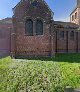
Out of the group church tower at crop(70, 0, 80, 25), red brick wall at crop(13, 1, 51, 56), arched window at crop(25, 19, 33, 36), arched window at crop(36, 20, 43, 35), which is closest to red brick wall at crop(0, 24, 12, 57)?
red brick wall at crop(13, 1, 51, 56)

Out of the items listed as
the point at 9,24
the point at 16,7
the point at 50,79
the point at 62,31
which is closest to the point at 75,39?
the point at 62,31

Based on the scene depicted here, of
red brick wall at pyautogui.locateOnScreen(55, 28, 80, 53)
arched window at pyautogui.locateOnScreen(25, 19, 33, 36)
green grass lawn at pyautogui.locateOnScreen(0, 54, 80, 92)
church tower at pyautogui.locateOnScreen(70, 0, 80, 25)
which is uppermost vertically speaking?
church tower at pyautogui.locateOnScreen(70, 0, 80, 25)

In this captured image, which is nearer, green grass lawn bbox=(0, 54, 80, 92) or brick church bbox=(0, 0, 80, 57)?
green grass lawn bbox=(0, 54, 80, 92)

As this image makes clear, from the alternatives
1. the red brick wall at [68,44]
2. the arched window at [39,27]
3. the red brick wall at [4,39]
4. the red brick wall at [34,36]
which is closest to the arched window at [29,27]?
the red brick wall at [34,36]

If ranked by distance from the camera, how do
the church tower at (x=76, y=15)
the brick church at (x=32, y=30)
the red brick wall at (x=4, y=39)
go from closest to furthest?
1. the brick church at (x=32, y=30)
2. the red brick wall at (x=4, y=39)
3. the church tower at (x=76, y=15)

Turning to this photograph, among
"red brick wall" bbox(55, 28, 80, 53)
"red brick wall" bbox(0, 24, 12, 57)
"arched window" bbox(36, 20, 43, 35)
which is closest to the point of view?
"arched window" bbox(36, 20, 43, 35)

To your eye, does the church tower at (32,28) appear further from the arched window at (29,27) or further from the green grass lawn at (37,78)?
the green grass lawn at (37,78)

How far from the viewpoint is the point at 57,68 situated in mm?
20656

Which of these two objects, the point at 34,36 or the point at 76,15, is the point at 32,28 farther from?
the point at 76,15

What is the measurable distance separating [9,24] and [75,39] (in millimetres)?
11883

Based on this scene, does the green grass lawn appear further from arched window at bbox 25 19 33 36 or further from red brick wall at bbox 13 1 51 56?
arched window at bbox 25 19 33 36

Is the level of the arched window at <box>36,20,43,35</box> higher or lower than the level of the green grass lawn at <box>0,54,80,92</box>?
higher

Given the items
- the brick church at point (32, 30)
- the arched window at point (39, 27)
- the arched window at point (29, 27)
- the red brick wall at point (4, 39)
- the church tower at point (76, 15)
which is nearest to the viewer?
the brick church at point (32, 30)

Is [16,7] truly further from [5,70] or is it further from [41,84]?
[41,84]
